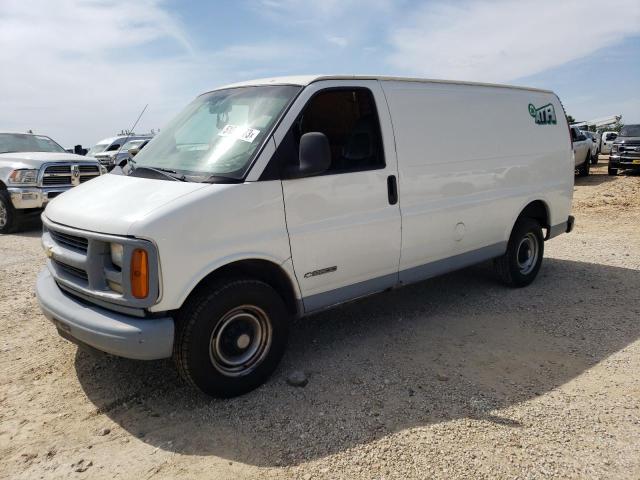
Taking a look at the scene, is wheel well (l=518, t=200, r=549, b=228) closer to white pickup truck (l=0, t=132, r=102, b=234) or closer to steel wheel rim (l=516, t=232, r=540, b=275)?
steel wheel rim (l=516, t=232, r=540, b=275)

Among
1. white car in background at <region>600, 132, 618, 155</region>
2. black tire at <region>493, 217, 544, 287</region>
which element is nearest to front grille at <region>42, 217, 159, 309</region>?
black tire at <region>493, 217, 544, 287</region>

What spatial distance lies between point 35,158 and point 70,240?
7.27 m

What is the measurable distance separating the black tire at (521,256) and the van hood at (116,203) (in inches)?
149

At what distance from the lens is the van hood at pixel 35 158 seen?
9.41 meters

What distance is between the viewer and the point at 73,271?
3.52 metres

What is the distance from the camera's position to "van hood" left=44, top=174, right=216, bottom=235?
310 centimetres

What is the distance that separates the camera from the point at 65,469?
2.83 meters

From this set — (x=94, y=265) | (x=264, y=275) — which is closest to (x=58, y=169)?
(x=94, y=265)

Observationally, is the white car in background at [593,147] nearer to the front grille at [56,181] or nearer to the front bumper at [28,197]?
the front grille at [56,181]

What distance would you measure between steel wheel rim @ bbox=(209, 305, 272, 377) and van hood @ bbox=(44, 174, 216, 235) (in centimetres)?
85

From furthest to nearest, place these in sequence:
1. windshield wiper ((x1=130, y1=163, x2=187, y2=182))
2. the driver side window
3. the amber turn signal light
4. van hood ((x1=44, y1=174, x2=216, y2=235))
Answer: the driver side window
windshield wiper ((x1=130, y1=163, x2=187, y2=182))
van hood ((x1=44, y1=174, x2=216, y2=235))
the amber turn signal light

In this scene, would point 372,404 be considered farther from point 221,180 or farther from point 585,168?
point 585,168

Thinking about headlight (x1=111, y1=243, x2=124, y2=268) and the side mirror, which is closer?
headlight (x1=111, y1=243, x2=124, y2=268)

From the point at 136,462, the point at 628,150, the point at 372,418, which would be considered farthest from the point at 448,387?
the point at 628,150
